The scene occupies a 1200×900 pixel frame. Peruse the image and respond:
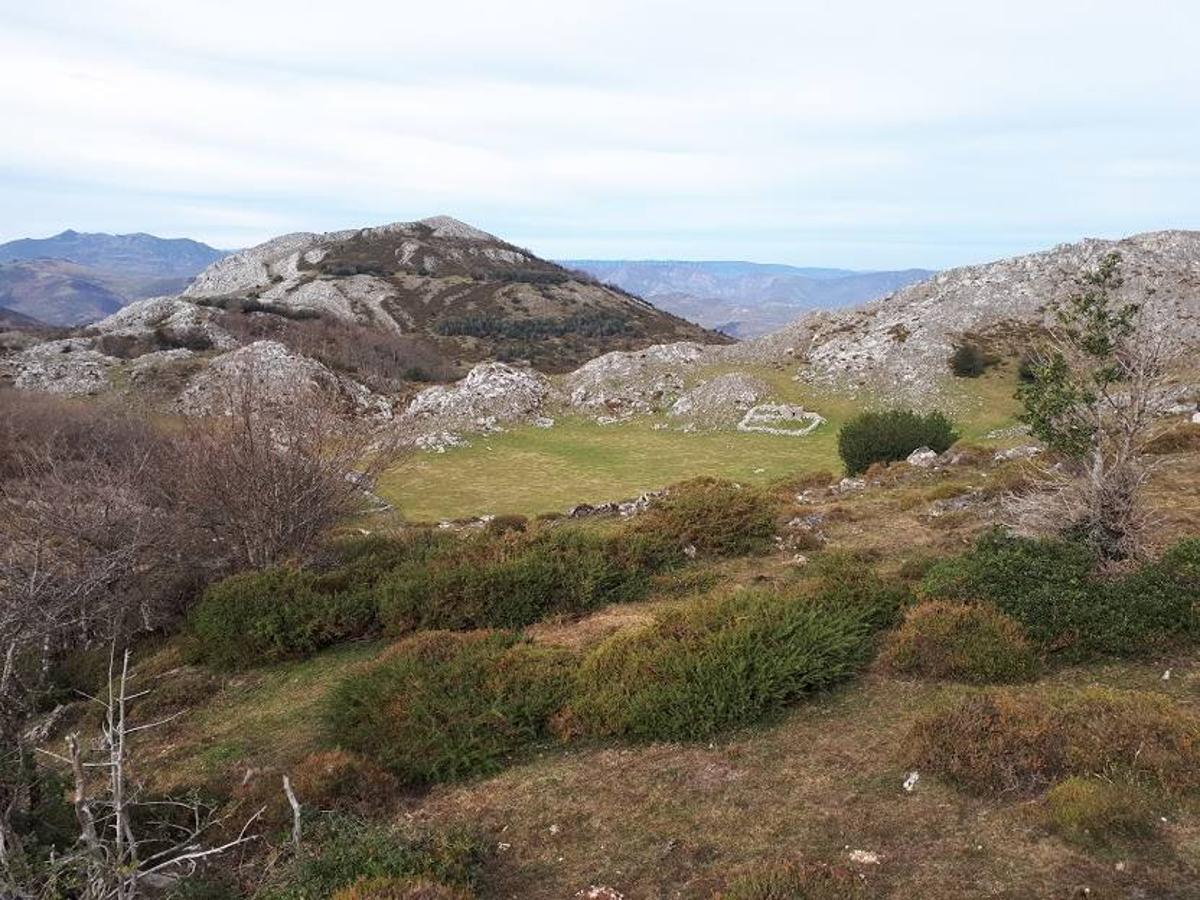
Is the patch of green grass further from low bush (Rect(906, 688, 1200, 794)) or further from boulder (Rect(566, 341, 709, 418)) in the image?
boulder (Rect(566, 341, 709, 418))

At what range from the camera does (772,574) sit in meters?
14.4

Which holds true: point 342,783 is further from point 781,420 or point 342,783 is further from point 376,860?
point 781,420

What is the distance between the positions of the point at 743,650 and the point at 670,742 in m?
1.51

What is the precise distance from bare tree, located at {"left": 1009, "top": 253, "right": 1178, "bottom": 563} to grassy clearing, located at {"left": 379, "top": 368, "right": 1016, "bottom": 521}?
55.3ft

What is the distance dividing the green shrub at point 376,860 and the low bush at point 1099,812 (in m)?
4.88

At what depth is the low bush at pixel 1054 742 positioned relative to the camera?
275 inches

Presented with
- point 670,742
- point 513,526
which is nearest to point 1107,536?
point 670,742

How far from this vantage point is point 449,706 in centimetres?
952

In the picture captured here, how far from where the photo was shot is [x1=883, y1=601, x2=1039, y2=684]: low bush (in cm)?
930

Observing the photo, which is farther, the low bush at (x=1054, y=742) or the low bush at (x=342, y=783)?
the low bush at (x=342, y=783)

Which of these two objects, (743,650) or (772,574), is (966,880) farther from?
(772,574)

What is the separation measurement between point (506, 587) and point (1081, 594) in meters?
8.45

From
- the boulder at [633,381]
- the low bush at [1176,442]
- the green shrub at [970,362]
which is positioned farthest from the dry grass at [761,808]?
the green shrub at [970,362]

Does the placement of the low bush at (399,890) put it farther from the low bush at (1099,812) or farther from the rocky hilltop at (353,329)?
the rocky hilltop at (353,329)
